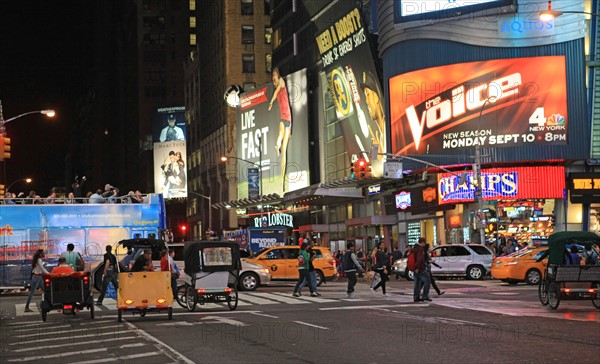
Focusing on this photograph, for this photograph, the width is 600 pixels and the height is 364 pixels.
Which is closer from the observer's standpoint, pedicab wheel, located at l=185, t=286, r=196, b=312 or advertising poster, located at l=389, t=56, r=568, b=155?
pedicab wheel, located at l=185, t=286, r=196, b=312

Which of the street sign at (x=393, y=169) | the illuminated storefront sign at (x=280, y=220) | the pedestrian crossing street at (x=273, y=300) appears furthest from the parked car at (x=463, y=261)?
the illuminated storefront sign at (x=280, y=220)

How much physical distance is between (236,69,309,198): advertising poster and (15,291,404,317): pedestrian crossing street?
159 feet

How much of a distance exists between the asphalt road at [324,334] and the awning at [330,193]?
40150mm

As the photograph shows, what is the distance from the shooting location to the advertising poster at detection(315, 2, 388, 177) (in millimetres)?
64312

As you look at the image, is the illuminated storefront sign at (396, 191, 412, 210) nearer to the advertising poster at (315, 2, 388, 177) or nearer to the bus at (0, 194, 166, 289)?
the advertising poster at (315, 2, 388, 177)

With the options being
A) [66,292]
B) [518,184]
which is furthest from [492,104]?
[66,292]

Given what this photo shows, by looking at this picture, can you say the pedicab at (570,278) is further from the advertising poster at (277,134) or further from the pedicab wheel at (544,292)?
the advertising poster at (277,134)

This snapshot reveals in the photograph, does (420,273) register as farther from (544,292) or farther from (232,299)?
(232,299)

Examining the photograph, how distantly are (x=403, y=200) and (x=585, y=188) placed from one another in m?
13.2

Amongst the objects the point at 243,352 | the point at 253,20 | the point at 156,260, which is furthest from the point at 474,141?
the point at 253,20

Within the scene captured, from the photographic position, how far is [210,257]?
77.3ft

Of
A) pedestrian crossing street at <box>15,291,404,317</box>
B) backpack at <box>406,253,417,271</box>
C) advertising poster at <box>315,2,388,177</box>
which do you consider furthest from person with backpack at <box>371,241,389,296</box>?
advertising poster at <box>315,2,388,177</box>

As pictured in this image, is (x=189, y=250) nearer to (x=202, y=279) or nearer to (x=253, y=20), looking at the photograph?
(x=202, y=279)

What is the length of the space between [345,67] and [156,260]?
4104 centimetres
